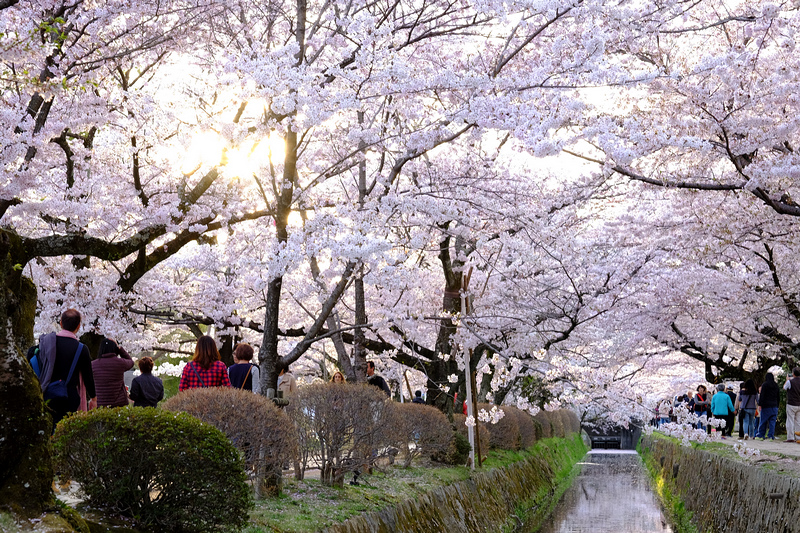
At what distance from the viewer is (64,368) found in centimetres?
574

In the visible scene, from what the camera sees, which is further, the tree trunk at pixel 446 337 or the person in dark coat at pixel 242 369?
the tree trunk at pixel 446 337

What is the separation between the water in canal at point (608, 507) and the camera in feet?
48.4

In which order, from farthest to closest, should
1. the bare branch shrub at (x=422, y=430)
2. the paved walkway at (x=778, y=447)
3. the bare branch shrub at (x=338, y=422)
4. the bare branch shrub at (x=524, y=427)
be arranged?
the bare branch shrub at (x=524, y=427)
the paved walkway at (x=778, y=447)
the bare branch shrub at (x=422, y=430)
the bare branch shrub at (x=338, y=422)

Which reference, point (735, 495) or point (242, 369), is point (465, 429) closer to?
point (735, 495)

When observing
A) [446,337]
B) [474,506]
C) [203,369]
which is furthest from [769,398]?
[203,369]

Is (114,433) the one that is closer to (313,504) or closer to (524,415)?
(313,504)

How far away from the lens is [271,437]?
6359mm

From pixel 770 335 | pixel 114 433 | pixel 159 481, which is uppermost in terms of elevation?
pixel 770 335

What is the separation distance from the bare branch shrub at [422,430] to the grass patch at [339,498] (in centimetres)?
30

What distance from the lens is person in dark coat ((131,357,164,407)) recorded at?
7734 mm

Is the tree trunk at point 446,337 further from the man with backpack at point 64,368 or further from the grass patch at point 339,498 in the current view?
the man with backpack at point 64,368

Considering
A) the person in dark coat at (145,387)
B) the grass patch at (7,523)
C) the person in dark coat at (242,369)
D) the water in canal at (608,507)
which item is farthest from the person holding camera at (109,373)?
the water in canal at (608,507)

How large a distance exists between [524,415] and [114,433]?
17387mm

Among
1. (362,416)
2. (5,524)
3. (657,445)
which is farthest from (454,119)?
(657,445)
